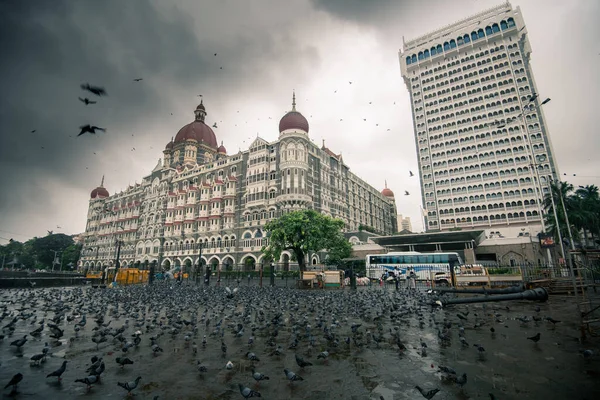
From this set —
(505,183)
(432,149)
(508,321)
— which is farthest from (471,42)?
(508,321)

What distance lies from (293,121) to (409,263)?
27.3 m

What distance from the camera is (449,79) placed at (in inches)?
2744

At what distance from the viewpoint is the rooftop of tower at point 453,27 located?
217 ft

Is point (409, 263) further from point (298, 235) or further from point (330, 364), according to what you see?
point (330, 364)

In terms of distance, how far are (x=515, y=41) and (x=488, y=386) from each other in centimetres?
8440

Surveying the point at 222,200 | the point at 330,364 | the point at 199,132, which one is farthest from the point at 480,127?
the point at 330,364

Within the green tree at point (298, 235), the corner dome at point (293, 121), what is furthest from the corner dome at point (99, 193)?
the green tree at point (298, 235)

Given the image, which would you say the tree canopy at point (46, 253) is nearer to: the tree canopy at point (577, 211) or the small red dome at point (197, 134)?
the small red dome at point (197, 134)

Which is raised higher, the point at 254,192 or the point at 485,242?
the point at 254,192

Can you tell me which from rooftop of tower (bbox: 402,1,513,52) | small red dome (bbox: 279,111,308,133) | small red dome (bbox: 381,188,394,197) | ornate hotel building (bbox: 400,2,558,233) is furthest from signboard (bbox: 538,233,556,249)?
rooftop of tower (bbox: 402,1,513,52)

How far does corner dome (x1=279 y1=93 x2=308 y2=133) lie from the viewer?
45594mm

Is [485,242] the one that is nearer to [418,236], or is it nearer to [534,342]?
[418,236]

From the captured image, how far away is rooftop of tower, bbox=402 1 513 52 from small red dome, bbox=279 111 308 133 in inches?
1963

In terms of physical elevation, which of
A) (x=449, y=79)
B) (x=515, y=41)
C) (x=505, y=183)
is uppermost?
(x=515, y=41)
